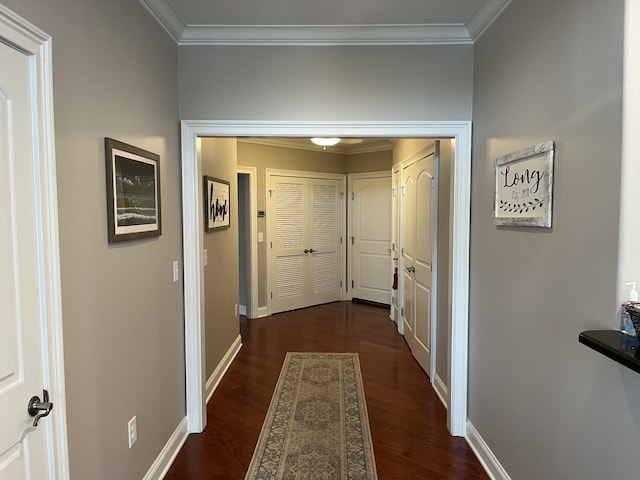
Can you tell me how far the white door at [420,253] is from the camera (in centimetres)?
341

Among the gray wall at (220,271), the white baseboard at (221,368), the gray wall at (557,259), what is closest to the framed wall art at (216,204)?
the gray wall at (220,271)

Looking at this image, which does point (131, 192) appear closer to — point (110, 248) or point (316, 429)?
point (110, 248)

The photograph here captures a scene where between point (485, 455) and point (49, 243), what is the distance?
7.99 feet

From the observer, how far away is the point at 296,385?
3.41m

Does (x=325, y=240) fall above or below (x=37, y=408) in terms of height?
above

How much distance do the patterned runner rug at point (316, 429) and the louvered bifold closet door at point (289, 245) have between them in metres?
2.11

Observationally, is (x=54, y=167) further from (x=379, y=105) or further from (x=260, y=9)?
(x=379, y=105)

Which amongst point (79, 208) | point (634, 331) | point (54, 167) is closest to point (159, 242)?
point (79, 208)

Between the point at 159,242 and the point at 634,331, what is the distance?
213 centimetres

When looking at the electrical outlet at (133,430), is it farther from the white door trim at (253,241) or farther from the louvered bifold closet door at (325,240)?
the louvered bifold closet door at (325,240)

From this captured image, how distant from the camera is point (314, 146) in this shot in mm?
6082

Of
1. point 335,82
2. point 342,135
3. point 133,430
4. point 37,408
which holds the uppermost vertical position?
point 335,82

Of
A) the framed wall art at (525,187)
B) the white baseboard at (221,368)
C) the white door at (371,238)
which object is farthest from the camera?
the white door at (371,238)

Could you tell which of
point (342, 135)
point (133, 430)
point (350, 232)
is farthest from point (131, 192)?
point (350, 232)
